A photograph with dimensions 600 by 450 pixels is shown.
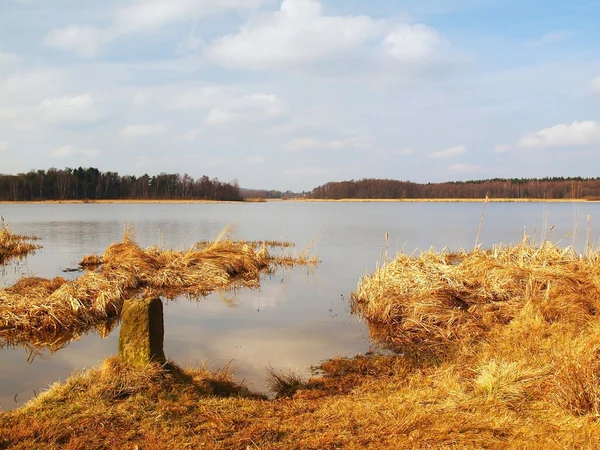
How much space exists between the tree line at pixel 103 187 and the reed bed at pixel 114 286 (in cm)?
7512

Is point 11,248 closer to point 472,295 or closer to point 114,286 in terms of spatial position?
point 114,286

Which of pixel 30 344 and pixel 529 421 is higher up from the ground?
pixel 529 421

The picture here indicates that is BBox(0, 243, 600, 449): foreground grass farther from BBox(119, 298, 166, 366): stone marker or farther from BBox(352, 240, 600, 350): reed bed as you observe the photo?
BBox(352, 240, 600, 350): reed bed

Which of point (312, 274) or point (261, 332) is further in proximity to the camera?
point (312, 274)

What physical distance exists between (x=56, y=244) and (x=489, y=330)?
68.4 feet

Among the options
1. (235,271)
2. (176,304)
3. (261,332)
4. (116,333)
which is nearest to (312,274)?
(235,271)

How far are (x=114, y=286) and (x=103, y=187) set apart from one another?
287 feet

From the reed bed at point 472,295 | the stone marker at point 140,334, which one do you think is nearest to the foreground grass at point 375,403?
the stone marker at point 140,334

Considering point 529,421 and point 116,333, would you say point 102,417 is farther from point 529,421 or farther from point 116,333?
point 116,333

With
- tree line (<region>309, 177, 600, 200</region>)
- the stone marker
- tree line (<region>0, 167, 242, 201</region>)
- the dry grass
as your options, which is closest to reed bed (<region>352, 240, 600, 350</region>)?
the stone marker

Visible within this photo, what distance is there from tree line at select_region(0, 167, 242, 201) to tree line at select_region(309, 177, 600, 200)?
30.5 m

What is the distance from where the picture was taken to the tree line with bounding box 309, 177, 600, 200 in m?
106

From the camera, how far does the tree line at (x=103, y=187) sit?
8175cm

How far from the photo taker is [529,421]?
4.14 metres
